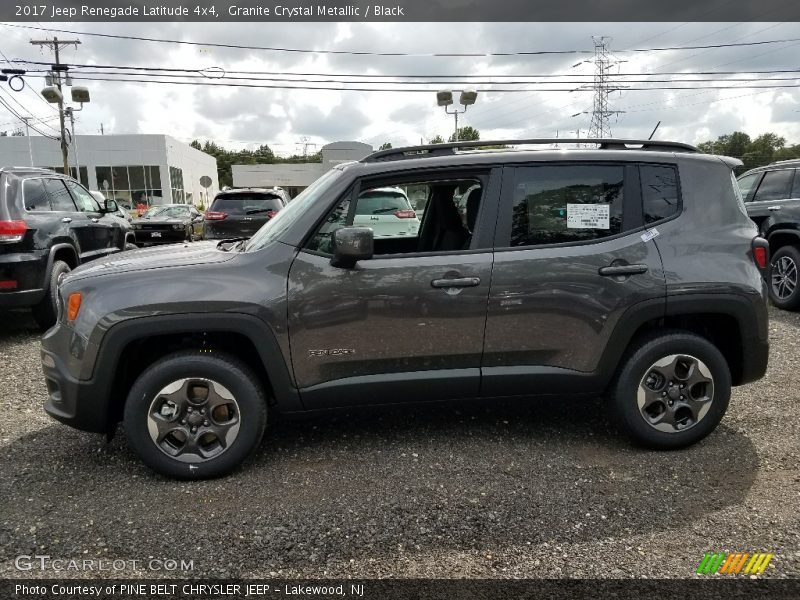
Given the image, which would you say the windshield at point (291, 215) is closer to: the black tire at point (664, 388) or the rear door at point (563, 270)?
the rear door at point (563, 270)

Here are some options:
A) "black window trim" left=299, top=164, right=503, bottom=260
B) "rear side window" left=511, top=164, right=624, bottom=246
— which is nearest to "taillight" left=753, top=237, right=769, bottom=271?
"rear side window" left=511, top=164, right=624, bottom=246

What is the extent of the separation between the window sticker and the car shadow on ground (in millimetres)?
1065

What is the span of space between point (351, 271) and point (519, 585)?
174 centimetres

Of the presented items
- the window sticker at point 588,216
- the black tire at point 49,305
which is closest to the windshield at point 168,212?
the black tire at point 49,305

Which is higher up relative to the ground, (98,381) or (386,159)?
(386,159)

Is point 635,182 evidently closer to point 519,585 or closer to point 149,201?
point 519,585

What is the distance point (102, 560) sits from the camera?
2557 millimetres

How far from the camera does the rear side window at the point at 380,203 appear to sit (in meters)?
3.46

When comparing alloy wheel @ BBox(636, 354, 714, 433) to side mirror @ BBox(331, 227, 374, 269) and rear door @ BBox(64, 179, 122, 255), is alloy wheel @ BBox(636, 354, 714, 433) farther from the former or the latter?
rear door @ BBox(64, 179, 122, 255)

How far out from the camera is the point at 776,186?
803cm

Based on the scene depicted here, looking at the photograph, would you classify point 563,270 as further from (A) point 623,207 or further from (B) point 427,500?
(B) point 427,500

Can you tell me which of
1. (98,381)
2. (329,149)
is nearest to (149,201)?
(329,149)

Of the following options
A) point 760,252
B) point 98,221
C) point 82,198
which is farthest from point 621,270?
point 82,198

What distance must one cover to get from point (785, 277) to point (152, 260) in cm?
773
